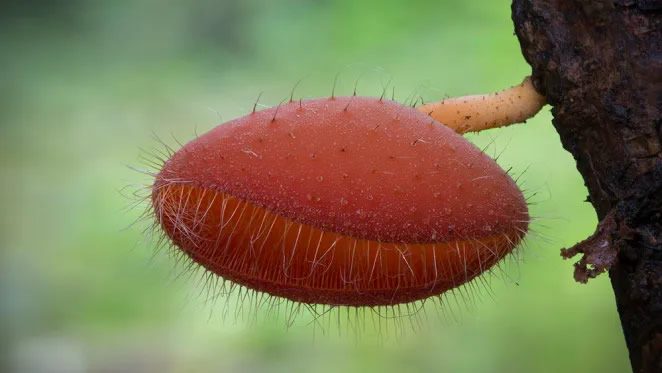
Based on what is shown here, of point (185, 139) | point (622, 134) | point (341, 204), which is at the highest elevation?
point (185, 139)

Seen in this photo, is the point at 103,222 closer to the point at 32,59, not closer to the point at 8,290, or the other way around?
the point at 8,290

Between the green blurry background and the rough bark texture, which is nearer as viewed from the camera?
the rough bark texture

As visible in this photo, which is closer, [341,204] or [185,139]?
[341,204]

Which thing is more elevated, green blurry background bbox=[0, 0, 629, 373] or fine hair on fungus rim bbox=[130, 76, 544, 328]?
green blurry background bbox=[0, 0, 629, 373]

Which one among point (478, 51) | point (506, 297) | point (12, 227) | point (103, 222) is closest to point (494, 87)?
point (478, 51)

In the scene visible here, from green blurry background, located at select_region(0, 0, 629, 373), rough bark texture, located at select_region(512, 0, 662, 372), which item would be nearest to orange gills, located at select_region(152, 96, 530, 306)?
rough bark texture, located at select_region(512, 0, 662, 372)

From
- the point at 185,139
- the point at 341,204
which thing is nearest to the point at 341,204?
the point at 341,204

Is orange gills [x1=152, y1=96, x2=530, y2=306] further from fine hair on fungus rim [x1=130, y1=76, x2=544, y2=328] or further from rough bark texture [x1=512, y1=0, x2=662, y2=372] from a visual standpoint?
rough bark texture [x1=512, y1=0, x2=662, y2=372]

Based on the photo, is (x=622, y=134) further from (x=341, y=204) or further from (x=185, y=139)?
(x=185, y=139)
